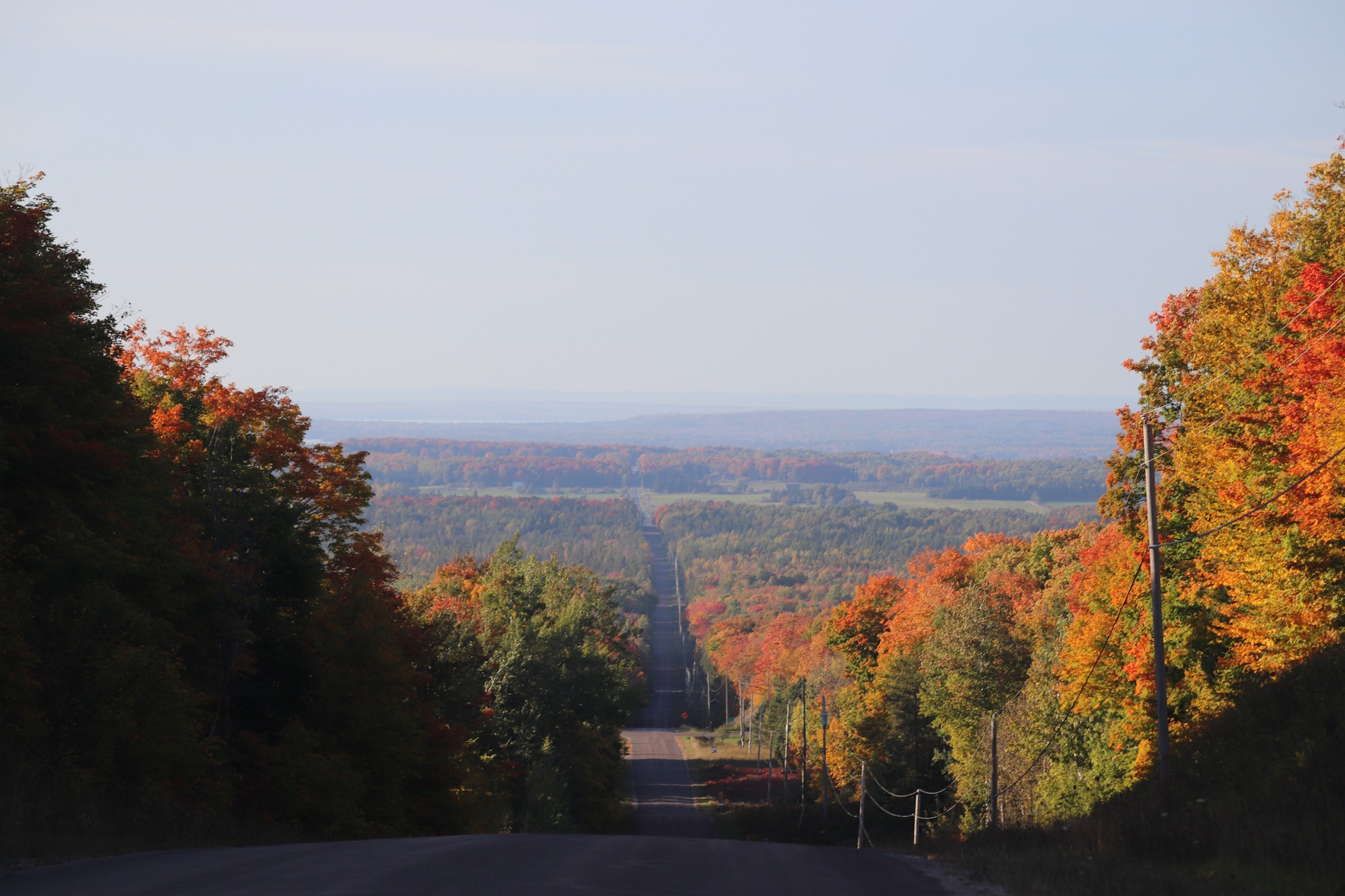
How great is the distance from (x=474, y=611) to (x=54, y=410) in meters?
48.3

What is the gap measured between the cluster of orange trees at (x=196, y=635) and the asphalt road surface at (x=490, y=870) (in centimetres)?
215

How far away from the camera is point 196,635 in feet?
107

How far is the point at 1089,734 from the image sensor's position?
43906mm

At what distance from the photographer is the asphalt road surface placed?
12.0 meters

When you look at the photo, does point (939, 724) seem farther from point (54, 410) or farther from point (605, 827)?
point (54, 410)

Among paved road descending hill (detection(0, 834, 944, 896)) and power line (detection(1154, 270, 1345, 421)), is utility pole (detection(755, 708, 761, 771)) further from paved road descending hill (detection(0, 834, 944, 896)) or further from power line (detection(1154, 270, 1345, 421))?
paved road descending hill (detection(0, 834, 944, 896))

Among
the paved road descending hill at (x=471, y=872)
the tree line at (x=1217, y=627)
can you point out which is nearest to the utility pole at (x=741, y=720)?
the tree line at (x=1217, y=627)

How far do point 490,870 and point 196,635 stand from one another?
22395 mm

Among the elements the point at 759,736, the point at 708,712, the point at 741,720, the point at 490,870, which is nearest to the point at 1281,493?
the point at 490,870

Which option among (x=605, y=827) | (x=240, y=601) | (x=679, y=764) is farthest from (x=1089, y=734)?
(x=679, y=764)

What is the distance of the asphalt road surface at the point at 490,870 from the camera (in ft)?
39.3

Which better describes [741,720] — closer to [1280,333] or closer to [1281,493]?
[1280,333]

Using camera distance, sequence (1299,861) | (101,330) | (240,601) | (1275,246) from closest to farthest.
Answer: (1299,861) → (101,330) → (240,601) → (1275,246)

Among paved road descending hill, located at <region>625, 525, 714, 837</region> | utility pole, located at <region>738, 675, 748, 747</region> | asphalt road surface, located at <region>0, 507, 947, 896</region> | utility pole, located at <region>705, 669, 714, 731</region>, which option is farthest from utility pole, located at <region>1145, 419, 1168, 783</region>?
utility pole, located at <region>705, 669, 714, 731</region>
